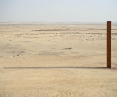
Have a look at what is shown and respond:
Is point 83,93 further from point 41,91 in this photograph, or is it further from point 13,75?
point 13,75

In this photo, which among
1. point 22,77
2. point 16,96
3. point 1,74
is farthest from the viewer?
point 1,74

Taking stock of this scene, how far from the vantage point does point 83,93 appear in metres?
5.48

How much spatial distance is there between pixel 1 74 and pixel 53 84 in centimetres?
253

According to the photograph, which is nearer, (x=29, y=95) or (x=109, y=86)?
(x=29, y=95)

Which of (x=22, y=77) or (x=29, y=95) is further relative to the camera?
(x=22, y=77)

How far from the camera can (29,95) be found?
5312 mm

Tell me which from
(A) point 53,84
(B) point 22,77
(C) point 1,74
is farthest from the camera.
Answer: (C) point 1,74

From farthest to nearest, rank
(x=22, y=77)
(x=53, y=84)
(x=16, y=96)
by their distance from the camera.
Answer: (x=22, y=77), (x=53, y=84), (x=16, y=96)

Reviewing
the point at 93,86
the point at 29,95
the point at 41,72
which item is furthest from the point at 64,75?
the point at 29,95

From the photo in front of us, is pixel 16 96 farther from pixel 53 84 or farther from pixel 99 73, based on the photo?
pixel 99 73

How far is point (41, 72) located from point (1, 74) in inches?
64.4

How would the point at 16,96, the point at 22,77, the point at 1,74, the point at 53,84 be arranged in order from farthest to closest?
1. the point at 1,74
2. the point at 22,77
3. the point at 53,84
4. the point at 16,96

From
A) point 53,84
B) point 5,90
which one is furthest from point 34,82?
point 5,90

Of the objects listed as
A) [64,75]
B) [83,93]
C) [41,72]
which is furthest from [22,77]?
[83,93]
